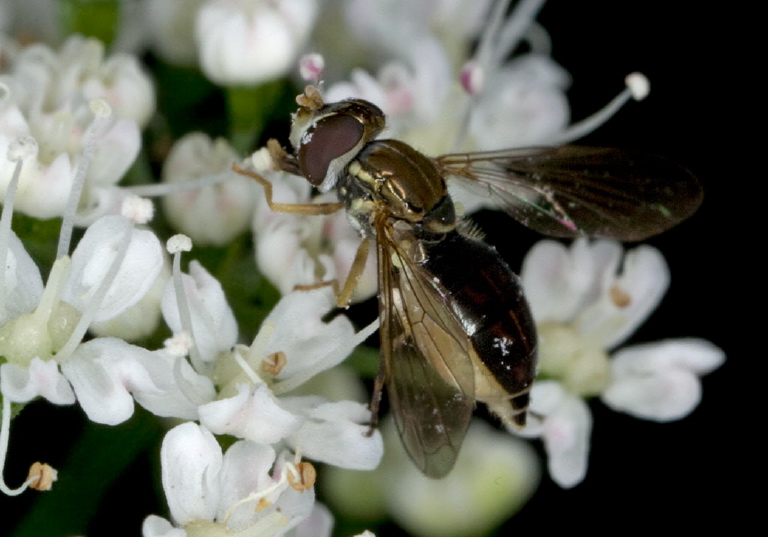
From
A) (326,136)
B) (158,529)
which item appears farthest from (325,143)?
(158,529)

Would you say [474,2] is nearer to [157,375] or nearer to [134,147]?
[134,147]

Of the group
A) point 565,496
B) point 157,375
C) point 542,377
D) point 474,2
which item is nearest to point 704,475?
point 565,496

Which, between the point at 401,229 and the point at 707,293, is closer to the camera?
the point at 401,229

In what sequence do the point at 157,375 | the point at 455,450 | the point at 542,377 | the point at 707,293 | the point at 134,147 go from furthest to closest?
the point at 707,293 → the point at 542,377 → the point at 134,147 → the point at 157,375 → the point at 455,450

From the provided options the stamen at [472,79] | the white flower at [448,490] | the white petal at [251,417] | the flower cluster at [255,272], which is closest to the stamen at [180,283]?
the flower cluster at [255,272]

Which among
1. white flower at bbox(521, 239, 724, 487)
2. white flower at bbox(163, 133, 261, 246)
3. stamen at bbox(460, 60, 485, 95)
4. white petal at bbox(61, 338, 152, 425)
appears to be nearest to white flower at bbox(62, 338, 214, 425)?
white petal at bbox(61, 338, 152, 425)

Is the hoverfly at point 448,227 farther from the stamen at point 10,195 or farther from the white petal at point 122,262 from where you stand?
the stamen at point 10,195

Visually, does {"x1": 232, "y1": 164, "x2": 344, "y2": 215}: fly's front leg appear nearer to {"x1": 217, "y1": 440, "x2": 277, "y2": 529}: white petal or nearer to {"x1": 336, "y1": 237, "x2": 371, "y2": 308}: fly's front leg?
{"x1": 336, "y1": 237, "x2": 371, "y2": 308}: fly's front leg

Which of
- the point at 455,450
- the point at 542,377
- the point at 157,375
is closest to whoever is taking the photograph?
the point at 455,450
